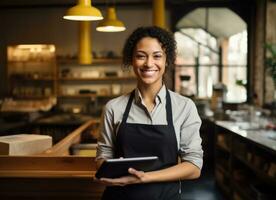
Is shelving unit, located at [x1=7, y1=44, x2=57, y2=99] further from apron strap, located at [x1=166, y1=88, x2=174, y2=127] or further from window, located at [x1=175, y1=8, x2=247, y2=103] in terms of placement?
apron strap, located at [x1=166, y1=88, x2=174, y2=127]

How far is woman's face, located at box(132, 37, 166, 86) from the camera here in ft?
5.77

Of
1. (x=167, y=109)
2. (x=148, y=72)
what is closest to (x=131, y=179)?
(x=167, y=109)

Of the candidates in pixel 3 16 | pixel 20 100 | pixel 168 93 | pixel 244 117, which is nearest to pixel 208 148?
pixel 244 117

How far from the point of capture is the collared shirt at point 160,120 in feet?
5.82

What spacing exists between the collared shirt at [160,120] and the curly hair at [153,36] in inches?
6.2

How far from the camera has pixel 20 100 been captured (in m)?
8.11

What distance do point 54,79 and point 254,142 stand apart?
4927 mm

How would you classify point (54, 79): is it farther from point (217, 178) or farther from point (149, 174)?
point (149, 174)

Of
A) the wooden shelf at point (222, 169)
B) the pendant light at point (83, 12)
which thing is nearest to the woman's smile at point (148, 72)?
the pendant light at point (83, 12)

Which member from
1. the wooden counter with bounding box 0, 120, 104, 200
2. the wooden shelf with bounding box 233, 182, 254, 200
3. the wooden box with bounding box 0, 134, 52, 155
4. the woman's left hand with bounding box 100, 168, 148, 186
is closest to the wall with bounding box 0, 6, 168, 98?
the wooden shelf with bounding box 233, 182, 254, 200

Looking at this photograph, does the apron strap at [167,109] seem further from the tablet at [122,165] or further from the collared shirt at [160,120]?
the tablet at [122,165]

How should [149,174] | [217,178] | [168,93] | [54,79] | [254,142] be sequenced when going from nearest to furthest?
[149,174]
[168,93]
[254,142]
[217,178]
[54,79]

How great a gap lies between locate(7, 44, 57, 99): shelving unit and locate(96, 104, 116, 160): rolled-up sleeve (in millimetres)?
6334

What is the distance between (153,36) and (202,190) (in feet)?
13.7
